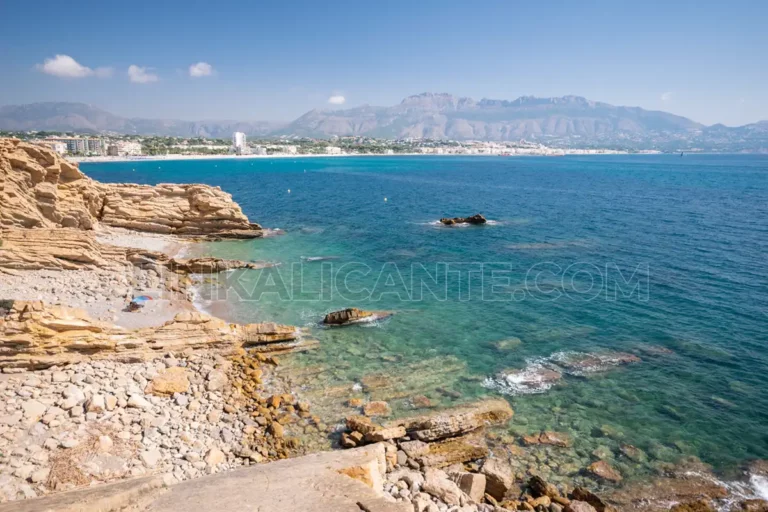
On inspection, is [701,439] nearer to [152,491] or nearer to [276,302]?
[152,491]

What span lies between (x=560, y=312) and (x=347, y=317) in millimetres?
12480

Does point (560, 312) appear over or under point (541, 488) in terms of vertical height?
over

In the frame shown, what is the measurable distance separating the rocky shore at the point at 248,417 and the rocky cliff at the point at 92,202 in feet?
17.8

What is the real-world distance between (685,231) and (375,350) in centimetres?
4190

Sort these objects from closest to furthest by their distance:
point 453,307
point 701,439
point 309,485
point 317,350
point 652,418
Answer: point 309,485
point 701,439
point 652,418
point 317,350
point 453,307

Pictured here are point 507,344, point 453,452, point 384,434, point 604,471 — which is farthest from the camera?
point 507,344

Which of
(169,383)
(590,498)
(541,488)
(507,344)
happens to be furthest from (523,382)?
(169,383)

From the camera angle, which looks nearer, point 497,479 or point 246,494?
point 246,494

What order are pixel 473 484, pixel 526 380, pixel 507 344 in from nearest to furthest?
pixel 473 484, pixel 526 380, pixel 507 344

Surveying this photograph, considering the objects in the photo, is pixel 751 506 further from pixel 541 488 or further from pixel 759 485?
pixel 541 488

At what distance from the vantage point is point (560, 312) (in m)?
26.8

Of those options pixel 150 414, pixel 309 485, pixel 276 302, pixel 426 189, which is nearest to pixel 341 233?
pixel 276 302

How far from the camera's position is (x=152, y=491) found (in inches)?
376

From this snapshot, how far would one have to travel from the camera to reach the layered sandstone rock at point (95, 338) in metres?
15.6
